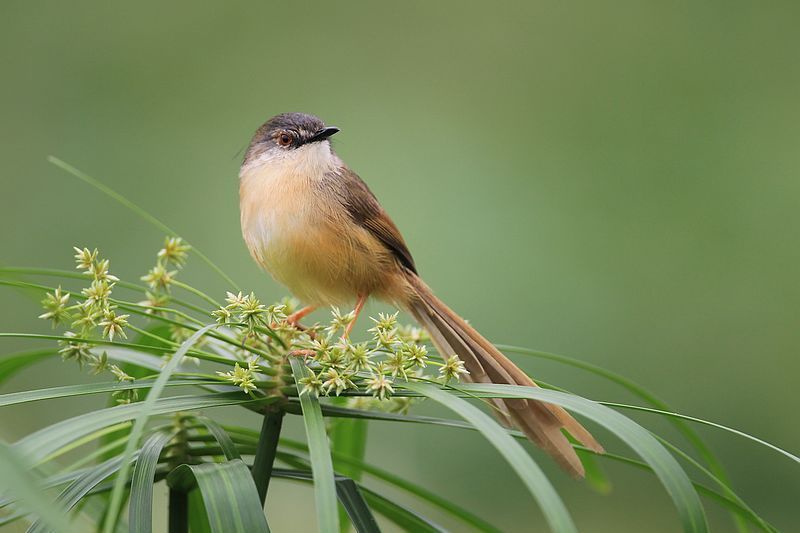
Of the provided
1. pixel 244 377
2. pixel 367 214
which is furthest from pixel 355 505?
pixel 367 214

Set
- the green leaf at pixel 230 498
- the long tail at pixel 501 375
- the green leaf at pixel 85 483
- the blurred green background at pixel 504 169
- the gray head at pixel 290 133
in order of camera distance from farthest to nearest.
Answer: the blurred green background at pixel 504 169 < the gray head at pixel 290 133 < the long tail at pixel 501 375 < the green leaf at pixel 85 483 < the green leaf at pixel 230 498

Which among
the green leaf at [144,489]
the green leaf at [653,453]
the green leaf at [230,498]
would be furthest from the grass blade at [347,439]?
the green leaf at [653,453]

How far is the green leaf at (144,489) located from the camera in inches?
52.1

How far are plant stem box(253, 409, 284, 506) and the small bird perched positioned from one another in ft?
3.00

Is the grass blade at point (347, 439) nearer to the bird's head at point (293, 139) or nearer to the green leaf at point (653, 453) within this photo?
the green leaf at point (653, 453)

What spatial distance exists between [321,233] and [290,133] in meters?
0.50

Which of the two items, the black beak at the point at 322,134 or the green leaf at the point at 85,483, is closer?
the green leaf at the point at 85,483

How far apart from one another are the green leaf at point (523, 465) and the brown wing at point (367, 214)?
1689 millimetres

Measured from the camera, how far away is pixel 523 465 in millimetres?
1187

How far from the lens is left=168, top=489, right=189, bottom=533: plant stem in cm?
160

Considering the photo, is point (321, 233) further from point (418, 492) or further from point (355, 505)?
point (355, 505)

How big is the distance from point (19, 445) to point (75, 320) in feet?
1.38

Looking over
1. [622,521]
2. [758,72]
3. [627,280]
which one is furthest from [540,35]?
[622,521]

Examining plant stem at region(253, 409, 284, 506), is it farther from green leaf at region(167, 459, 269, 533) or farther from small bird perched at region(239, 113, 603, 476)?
small bird perched at region(239, 113, 603, 476)
